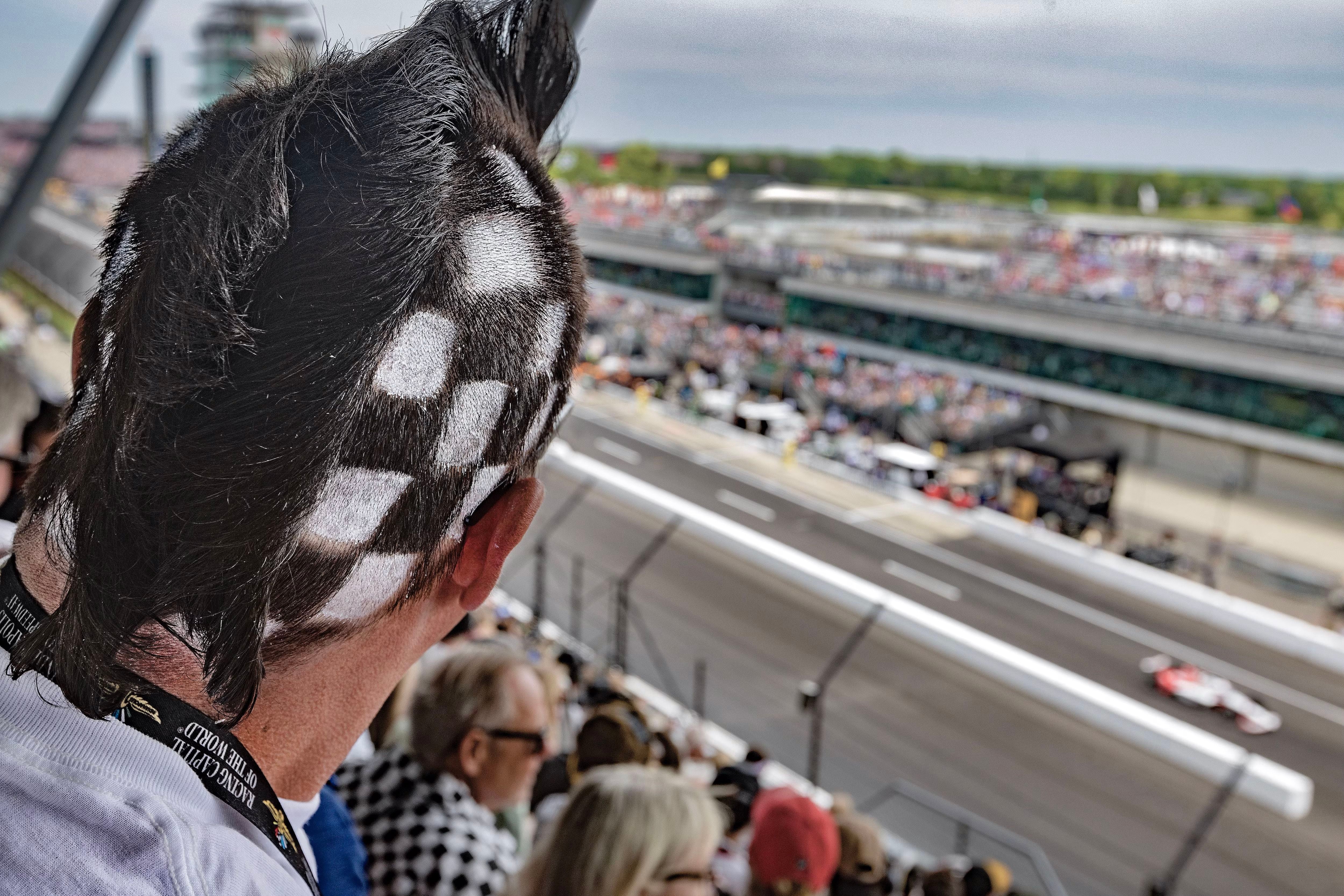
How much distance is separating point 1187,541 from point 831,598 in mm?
3577

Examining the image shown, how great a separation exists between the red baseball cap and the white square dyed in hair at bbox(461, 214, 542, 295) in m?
1.09

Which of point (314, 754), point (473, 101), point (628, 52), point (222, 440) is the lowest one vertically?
point (314, 754)

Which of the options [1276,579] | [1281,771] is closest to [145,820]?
[1281,771]

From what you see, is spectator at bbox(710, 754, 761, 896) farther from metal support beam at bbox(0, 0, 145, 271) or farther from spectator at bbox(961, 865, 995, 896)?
metal support beam at bbox(0, 0, 145, 271)

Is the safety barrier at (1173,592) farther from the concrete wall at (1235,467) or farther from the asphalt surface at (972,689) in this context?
the concrete wall at (1235,467)

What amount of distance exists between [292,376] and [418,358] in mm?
42

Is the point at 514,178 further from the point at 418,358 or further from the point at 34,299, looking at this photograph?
the point at 34,299

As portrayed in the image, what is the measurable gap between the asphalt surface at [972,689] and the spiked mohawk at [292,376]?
146 inches

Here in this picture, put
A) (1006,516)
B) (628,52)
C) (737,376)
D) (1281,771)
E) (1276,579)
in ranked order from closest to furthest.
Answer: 1. (628,52)
2. (1281,771)
3. (1276,579)
4. (1006,516)
5. (737,376)

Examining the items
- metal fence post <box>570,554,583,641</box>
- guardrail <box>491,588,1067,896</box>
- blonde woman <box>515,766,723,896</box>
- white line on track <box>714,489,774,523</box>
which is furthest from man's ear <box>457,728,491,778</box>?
white line on track <box>714,489,774,523</box>

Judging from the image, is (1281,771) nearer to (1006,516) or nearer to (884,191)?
(1006,516)

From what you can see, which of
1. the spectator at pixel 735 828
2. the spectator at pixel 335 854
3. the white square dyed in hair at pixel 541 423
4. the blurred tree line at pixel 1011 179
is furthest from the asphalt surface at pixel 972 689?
the white square dyed in hair at pixel 541 423

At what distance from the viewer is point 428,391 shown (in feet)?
1.20

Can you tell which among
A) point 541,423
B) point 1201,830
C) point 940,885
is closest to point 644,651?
point 1201,830
